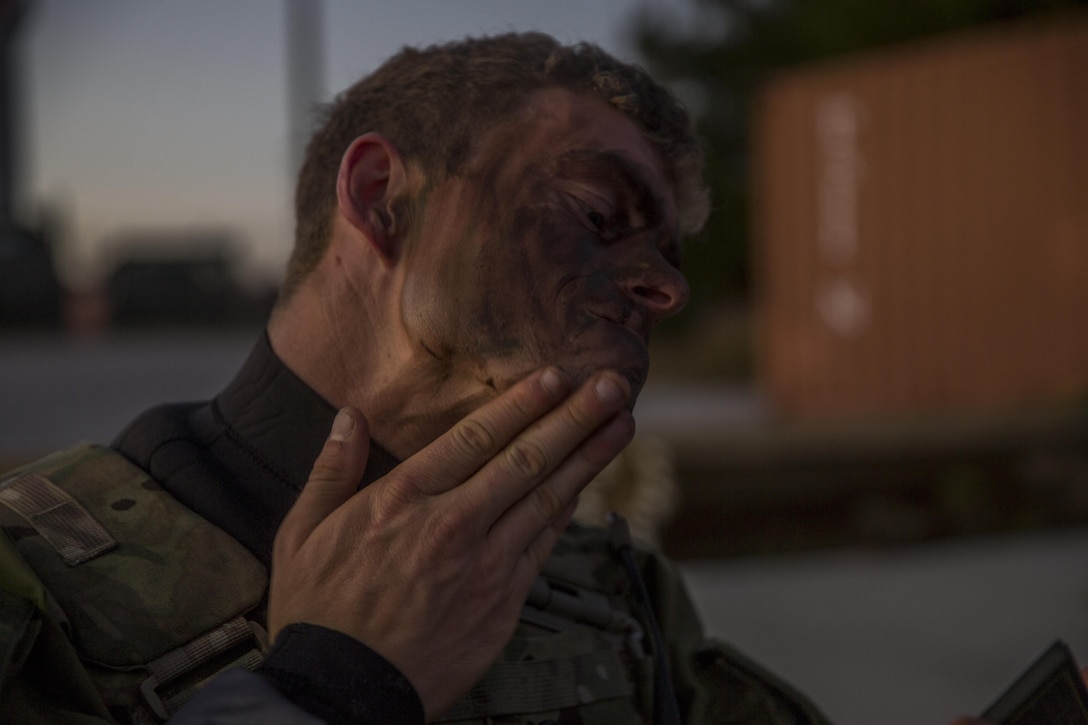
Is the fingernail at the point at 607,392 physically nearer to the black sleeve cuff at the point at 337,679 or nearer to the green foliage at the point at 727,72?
the black sleeve cuff at the point at 337,679

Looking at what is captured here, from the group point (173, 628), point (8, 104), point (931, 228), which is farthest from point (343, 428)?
point (931, 228)

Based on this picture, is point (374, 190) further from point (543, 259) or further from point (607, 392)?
point (607, 392)

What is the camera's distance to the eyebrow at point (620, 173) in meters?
1.28

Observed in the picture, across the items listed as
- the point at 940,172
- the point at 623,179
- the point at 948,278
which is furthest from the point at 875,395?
the point at 623,179

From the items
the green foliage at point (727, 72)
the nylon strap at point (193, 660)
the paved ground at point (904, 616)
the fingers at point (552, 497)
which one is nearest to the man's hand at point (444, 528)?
the fingers at point (552, 497)

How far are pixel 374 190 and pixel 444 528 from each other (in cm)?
54

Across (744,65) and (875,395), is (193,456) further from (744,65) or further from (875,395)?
(744,65)

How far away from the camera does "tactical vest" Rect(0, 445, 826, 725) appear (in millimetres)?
1021

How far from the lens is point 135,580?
1.13 metres

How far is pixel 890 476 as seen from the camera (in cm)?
653

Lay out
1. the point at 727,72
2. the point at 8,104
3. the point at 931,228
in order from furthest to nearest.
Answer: the point at 727,72, the point at 931,228, the point at 8,104

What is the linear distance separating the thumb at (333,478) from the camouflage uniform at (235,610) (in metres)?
0.10

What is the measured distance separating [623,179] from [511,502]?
51 cm

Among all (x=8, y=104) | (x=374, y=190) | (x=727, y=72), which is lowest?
(x=374, y=190)
